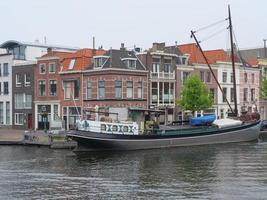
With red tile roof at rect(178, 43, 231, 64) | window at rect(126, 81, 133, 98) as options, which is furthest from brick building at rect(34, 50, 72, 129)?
red tile roof at rect(178, 43, 231, 64)

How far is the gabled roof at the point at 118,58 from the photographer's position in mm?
66250

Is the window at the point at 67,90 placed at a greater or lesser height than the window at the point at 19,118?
greater

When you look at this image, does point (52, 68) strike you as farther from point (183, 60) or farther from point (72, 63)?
point (183, 60)

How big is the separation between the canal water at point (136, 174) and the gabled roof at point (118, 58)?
20017 millimetres

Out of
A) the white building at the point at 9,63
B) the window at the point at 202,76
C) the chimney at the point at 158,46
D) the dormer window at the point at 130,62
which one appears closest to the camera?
the dormer window at the point at 130,62

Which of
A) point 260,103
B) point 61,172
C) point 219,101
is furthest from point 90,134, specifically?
point 260,103

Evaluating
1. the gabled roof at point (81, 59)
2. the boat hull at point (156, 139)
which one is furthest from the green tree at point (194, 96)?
the gabled roof at point (81, 59)

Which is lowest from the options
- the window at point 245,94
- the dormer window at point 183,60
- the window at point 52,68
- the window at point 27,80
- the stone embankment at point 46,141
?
the stone embankment at point 46,141

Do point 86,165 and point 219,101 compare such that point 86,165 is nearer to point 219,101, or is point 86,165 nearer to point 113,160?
point 113,160

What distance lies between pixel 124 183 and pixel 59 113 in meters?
42.9

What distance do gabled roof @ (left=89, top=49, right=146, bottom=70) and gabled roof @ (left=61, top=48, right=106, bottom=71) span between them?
140cm

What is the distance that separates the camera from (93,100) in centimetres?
6712

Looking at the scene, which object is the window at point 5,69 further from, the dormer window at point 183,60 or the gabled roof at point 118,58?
the dormer window at point 183,60

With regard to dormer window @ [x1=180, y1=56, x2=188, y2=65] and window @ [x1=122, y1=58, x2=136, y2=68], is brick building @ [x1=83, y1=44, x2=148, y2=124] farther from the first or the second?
dormer window @ [x1=180, y1=56, x2=188, y2=65]
